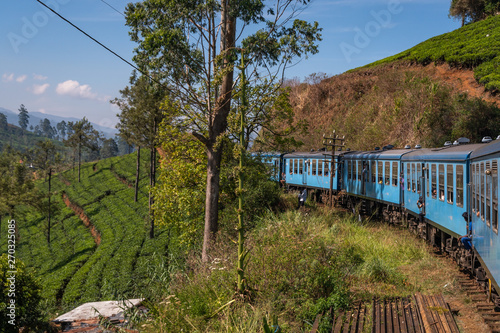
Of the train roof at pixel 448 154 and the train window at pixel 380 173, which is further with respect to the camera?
the train window at pixel 380 173

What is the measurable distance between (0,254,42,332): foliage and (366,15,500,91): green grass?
35.6 m

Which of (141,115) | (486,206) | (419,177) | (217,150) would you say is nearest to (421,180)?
(419,177)

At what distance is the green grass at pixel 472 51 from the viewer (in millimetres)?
37625

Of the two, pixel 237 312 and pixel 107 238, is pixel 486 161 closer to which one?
pixel 237 312

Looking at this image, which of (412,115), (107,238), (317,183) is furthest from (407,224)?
(107,238)

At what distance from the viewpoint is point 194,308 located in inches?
263

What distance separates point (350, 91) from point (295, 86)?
9912 millimetres

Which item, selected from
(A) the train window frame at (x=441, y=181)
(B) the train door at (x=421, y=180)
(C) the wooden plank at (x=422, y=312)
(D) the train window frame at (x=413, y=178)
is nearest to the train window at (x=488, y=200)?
(C) the wooden plank at (x=422, y=312)

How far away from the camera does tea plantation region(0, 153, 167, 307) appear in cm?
2653

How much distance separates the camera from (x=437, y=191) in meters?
12.3

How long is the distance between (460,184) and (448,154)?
1197 millimetres

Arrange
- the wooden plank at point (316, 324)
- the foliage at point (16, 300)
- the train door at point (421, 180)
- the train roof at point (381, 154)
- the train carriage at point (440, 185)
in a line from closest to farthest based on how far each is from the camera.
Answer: the wooden plank at point (316, 324) < the foliage at point (16, 300) < the train carriage at point (440, 185) < the train door at point (421, 180) < the train roof at point (381, 154)

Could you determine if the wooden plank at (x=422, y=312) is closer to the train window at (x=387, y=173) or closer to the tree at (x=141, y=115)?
the train window at (x=387, y=173)

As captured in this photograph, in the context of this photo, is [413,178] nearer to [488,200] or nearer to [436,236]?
[436,236]
